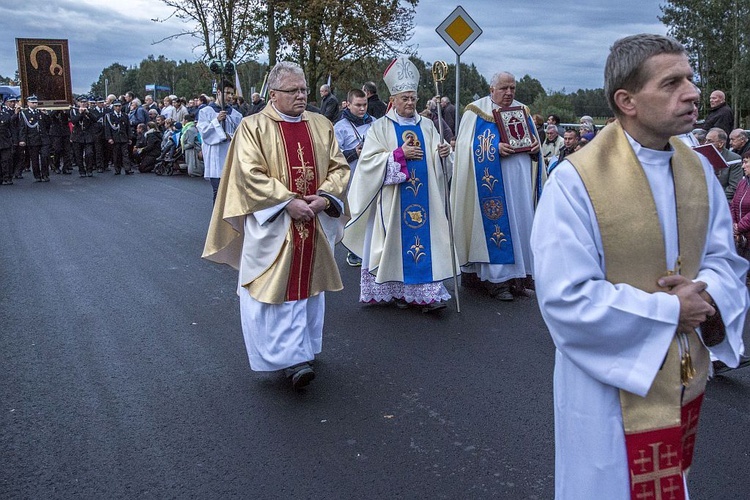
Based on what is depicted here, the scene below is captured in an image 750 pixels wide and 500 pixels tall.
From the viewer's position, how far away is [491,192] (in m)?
7.66

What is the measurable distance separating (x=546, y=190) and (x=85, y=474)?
2.83 m

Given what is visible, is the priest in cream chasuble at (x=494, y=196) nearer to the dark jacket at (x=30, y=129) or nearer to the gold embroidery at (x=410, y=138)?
the gold embroidery at (x=410, y=138)

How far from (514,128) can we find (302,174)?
2994mm

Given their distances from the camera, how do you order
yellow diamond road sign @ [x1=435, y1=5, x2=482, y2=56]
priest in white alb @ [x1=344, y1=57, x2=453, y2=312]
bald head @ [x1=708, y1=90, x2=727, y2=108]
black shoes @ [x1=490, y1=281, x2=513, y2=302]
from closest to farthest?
1. priest in white alb @ [x1=344, y1=57, x2=453, y2=312]
2. black shoes @ [x1=490, y1=281, x2=513, y2=302]
3. yellow diamond road sign @ [x1=435, y1=5, x2=482, y2=56]
4. bald head @ [x1=708, y1=90, x2=727, y2=108]

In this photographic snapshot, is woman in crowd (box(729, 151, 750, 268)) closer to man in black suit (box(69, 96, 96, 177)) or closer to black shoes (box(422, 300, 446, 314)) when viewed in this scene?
black shoes (box(422, 300, 446, 314))

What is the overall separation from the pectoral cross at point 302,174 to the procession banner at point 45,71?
19.0m

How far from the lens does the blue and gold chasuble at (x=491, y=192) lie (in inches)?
298

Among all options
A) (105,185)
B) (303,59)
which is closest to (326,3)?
(303,59)

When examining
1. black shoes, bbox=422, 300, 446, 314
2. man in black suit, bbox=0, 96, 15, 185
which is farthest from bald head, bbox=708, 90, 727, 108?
man in black suit, bbox=0, 96, 15, 185

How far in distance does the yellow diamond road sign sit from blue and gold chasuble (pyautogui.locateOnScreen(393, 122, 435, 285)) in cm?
206

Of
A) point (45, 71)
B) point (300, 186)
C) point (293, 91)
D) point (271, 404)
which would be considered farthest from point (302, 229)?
point (45, 71)

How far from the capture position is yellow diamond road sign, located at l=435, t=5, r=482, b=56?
881 centimetres

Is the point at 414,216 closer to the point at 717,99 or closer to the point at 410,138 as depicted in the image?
the point at 410,138

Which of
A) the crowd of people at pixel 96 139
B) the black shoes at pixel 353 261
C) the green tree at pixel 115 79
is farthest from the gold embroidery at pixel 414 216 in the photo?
the green tree at pixel 115 79
